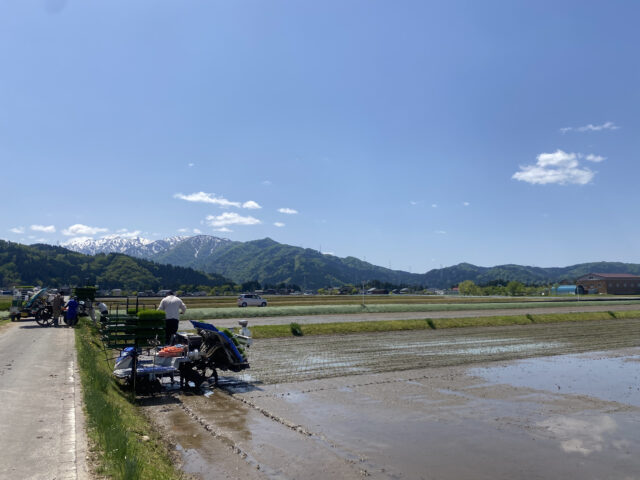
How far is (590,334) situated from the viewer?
32562 millimetres

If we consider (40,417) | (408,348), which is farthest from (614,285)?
(40,417)

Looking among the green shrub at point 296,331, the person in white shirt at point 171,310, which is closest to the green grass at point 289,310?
the green shrub at point 296,331

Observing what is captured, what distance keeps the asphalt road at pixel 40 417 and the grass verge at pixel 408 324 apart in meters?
14.8

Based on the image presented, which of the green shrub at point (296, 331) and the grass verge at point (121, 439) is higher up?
the grass verge at point (121, 439)

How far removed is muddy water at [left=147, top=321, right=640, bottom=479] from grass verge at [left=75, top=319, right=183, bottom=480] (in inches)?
21.6

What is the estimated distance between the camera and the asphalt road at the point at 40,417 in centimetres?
655

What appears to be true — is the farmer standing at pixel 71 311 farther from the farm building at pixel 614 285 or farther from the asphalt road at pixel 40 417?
the farm building at pixel 614 285

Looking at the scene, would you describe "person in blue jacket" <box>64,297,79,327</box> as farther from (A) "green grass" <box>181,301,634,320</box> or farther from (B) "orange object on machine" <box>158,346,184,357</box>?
(B) "orange object on machine" <box>158,346,184,357</box>

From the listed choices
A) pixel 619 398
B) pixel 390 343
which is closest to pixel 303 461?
pixel 619 398

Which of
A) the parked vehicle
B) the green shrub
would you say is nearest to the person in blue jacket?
the green shrub

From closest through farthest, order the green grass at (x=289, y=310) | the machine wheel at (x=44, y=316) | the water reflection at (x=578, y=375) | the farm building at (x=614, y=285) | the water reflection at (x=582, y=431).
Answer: the water reflection at (x=582, y=431)
the water reflection at (x=578, y=375)
the machine wheel at (x=44, y=316)
the green grass at (x=289, y=310)
the farm building at (x=614, y=285)

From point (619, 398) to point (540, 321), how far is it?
31.6 meters

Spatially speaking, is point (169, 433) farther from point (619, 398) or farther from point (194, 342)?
point (619, 398)

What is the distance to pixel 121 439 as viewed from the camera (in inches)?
289
